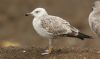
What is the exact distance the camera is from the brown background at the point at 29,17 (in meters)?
20.1

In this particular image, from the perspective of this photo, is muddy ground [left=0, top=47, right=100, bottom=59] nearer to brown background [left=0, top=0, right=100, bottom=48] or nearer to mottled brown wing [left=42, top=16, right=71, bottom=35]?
mottled brown wing [left=42, top=16, right=71, bottom=35]

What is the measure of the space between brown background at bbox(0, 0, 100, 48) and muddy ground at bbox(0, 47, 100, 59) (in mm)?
7539

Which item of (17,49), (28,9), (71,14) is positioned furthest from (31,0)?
(17,49)

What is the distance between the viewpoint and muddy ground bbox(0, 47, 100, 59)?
10.8m

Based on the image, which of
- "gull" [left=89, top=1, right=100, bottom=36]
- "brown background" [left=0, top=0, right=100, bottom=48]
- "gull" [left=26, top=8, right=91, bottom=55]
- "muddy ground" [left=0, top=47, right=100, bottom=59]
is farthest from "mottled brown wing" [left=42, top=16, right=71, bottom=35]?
"brown background" [left=0, top=0, right=100, bottom=48]

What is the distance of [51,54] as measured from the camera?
11.1m

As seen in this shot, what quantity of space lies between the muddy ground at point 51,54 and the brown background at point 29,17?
7539 millimetres

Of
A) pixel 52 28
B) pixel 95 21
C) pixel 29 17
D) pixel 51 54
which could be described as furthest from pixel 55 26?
pixel 29 17

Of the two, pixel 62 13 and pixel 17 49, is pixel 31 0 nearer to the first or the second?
pixel 62 13

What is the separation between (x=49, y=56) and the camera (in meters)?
11.0

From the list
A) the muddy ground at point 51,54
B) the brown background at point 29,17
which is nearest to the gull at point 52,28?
the muddy ground at point 51,54

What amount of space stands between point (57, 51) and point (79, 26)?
29.9 feet

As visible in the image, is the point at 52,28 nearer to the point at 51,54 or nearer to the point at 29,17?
the point at 51,54

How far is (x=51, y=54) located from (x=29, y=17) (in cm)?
1025
